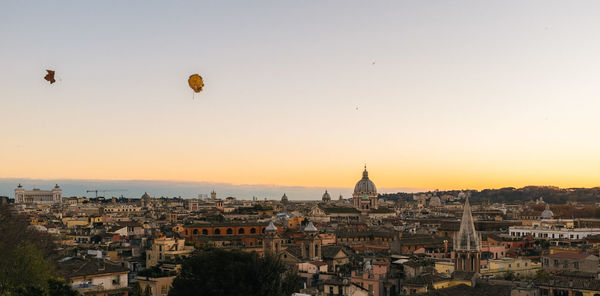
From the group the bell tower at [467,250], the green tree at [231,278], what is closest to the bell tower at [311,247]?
the bell tower at [467,250]

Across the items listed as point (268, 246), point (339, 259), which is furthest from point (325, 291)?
point (268, 246)

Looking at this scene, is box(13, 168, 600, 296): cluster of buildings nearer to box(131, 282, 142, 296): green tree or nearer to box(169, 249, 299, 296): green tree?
box(131, 282, 142, 296): green tree

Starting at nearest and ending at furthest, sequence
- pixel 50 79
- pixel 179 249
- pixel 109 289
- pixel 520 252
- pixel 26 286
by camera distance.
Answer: pixel 50 79 < pixel 26 286 < pixel 109 289 < pixel 179 249 < pixel 520 252

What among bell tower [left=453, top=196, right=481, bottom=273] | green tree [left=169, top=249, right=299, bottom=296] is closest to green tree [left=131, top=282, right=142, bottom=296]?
green tree [left=169, top=249, right=299, bottom=296]

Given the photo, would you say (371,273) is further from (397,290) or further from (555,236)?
(555,236)

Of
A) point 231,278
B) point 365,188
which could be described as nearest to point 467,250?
point 231,278

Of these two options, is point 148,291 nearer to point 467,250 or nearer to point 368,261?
point 368,261

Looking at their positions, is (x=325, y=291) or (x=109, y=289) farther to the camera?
(x=325, y=291)
